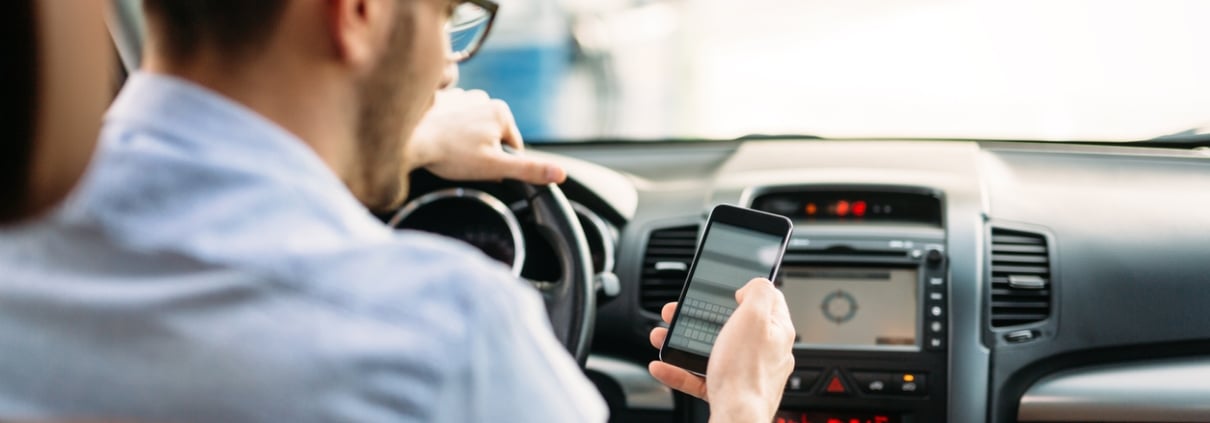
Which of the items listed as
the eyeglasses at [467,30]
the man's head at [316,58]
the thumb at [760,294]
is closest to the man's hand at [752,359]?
the thumb at [760,294]

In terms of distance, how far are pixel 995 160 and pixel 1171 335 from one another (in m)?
0.59

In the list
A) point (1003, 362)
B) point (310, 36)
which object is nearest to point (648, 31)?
point (1003, 362)

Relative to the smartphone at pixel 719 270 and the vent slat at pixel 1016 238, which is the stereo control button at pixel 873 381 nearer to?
the vent slat at pixel 1016 238

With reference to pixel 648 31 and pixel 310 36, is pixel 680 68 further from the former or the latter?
pixel 310 36

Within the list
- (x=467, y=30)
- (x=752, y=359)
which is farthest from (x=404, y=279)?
(x=467, y=30)

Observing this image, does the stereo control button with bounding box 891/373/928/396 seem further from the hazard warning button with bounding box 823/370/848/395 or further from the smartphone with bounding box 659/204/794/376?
→ the smartphone with bounding box 659/204/794/376

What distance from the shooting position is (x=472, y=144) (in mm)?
2168

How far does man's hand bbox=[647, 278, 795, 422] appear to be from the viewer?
5.20 feet

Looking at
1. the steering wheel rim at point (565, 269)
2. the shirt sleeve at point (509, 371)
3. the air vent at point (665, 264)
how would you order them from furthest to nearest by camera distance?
the air vent at point (665, 264)
the steering wheel rim at point (565, 269)
the shirt sleeve at point (509, 371)

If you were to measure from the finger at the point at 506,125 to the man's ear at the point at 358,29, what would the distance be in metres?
1.13

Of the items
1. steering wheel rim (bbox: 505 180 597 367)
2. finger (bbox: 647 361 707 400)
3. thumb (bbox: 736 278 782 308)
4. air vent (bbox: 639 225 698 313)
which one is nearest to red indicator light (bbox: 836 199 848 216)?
air vent (bbox: 639 225 698 313)

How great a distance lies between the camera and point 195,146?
0.94 metres

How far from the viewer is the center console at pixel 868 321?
8.64 feet

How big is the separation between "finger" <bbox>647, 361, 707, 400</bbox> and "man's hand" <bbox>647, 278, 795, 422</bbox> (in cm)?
20
